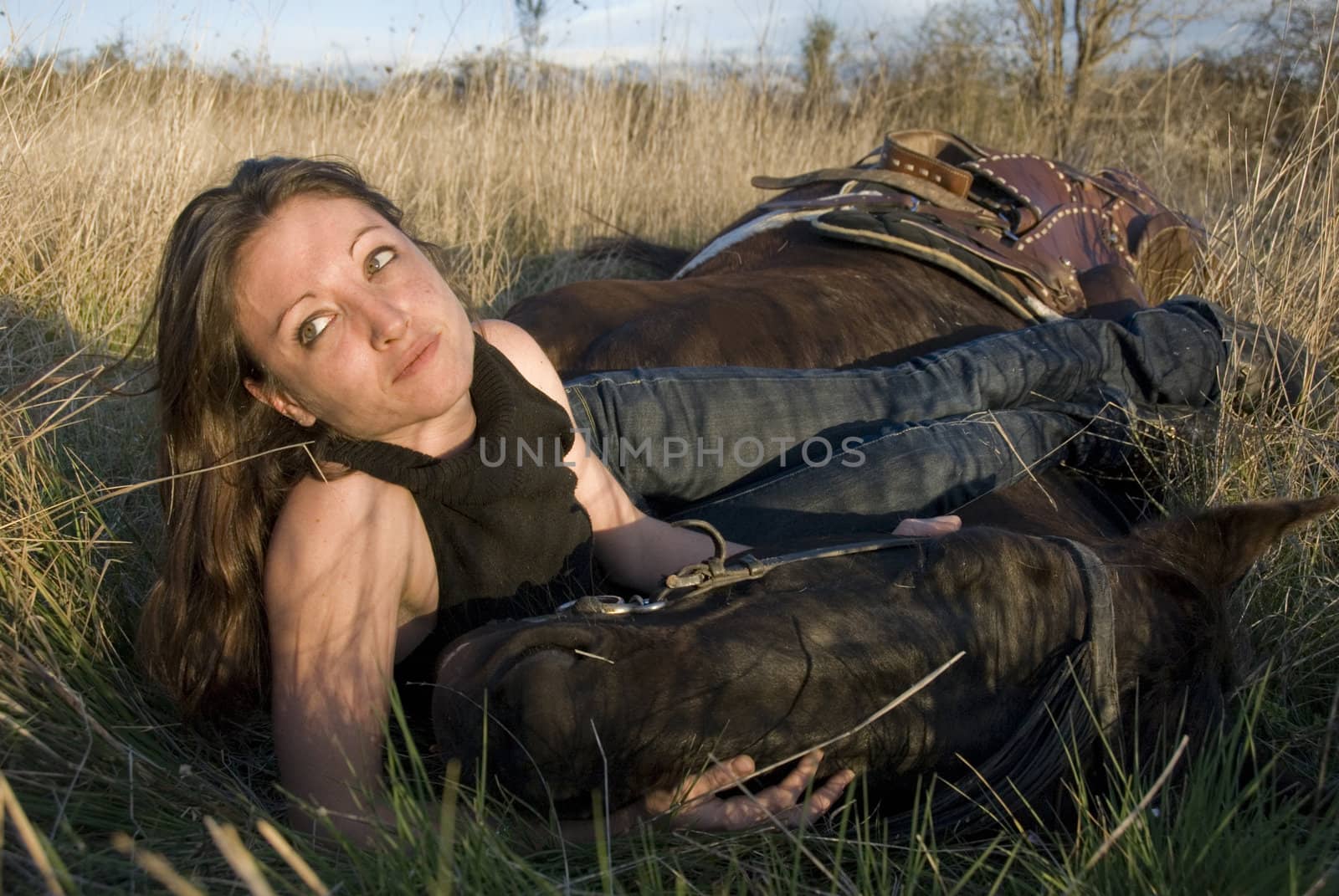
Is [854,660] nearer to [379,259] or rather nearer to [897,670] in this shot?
[897,670]

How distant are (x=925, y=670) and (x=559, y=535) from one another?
0.84 m

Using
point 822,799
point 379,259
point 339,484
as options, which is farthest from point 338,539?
point 822,799

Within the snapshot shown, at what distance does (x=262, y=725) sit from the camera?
208cm

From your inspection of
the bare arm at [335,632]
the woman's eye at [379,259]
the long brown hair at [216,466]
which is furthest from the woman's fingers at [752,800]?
the woman's eye at [379,259]

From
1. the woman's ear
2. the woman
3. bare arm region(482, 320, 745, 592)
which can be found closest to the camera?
the woman

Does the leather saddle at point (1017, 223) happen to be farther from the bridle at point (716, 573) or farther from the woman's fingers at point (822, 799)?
the woman's fingers at point (822, 799)

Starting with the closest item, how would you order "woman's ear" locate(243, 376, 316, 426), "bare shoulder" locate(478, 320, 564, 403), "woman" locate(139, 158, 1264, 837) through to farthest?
"woman" locate(139, 158, 1264, 837) < "woman's ear" locate(243, 376, 316, 426) < "bare shoulder" locate(478, 320, 564, 403)

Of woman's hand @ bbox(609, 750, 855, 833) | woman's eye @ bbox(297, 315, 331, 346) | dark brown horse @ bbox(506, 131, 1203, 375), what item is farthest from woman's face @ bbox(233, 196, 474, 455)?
dark brown horse @ bbox(506, 131, 1203, 375)

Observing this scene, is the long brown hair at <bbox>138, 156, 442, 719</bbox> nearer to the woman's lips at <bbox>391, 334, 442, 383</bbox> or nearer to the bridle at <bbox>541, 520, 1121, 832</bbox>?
the woman's lips at <bbox>391, 334, 442, 383</bbox>

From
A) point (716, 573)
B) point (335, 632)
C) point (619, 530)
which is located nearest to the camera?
point (716, 573)

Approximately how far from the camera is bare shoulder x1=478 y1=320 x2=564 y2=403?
2.39m

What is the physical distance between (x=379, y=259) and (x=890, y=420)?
139cm

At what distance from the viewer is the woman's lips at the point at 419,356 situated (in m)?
1.87

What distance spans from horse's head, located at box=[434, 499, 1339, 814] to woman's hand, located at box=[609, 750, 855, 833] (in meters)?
0.02
